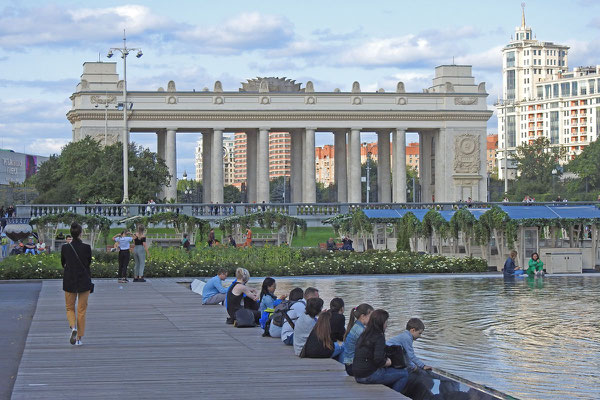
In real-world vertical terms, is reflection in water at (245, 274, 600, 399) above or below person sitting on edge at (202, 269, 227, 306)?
below

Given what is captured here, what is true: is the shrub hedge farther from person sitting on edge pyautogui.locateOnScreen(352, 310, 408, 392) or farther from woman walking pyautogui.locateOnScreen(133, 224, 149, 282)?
person sitting on edge pyautogui.locateOnScreen(352, 310, 408, 392)

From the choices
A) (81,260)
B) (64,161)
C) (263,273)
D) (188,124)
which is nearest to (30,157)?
(188,124)

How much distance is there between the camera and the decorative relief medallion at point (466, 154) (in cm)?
10812

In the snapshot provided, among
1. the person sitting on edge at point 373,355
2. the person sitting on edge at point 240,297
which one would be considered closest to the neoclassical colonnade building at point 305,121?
the person sitting on edge at point 240,297

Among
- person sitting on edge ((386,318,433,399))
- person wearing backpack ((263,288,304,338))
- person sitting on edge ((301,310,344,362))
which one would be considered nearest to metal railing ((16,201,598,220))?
person wearing backpack ((263,288,304,338))

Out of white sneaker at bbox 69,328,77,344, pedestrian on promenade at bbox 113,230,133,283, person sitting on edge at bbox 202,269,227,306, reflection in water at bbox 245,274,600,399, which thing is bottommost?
reflection in water at bbox 245,274,600,399

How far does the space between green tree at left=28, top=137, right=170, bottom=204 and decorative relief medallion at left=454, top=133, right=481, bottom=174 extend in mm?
33349

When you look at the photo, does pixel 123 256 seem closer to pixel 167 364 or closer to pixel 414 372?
pixel 167 364

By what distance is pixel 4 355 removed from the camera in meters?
18.2

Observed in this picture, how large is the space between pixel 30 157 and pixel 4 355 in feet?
583

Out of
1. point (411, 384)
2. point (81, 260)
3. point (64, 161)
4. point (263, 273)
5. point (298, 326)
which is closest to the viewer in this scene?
point (411, 384)

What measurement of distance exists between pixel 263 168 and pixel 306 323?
89263 millimetres

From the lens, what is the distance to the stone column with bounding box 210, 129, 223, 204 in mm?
105312

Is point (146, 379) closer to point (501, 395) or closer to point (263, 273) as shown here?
point (501, 395)
